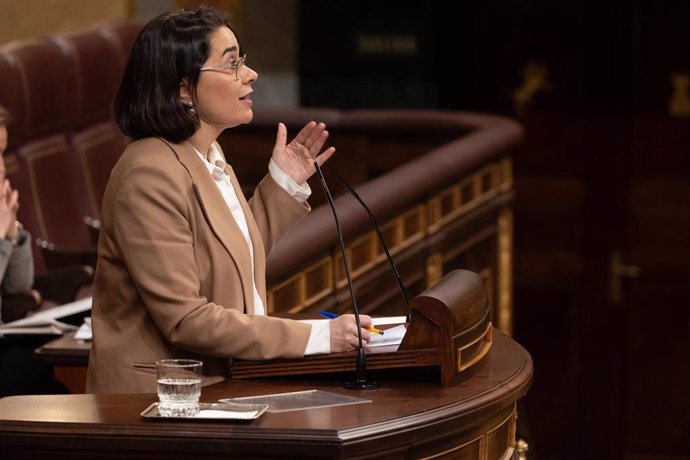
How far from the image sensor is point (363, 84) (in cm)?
839

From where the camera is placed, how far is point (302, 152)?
300cm

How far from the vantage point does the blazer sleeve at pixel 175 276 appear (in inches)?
101

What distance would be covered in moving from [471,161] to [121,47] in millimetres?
1716

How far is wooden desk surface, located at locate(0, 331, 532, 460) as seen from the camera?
2.30 metres

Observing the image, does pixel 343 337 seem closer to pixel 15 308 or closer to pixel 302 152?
pixel 302 152

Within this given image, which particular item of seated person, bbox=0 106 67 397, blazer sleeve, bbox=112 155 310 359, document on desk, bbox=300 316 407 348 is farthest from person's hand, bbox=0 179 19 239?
document on desk, bbox=300 316 407 348

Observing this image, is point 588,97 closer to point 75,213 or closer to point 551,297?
point 551,297

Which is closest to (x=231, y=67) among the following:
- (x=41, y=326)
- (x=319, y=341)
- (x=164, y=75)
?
(x=164, y=75)

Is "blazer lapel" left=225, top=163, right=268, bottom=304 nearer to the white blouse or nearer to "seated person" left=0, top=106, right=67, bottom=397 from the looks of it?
the white blouse

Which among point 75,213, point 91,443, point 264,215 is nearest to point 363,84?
point 75,213

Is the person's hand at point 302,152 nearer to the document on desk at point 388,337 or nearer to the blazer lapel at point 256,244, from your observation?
the blazer lapel at point 256,244

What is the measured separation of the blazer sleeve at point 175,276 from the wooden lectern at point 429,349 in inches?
1.9

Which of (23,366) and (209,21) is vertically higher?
(209,21)

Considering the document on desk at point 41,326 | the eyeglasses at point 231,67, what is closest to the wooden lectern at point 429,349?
the eyeglasses at point 231,67
